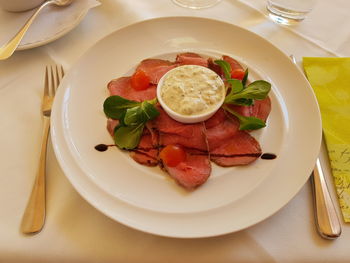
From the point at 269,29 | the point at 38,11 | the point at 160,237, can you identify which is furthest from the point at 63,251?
the point at 269,29

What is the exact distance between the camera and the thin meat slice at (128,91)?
131cm

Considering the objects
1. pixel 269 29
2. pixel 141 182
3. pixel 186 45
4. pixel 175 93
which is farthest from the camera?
pixel 269 29

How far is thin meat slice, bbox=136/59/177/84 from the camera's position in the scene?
1.35 m

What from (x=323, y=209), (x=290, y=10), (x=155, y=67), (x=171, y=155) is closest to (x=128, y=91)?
(x=155, y=67)

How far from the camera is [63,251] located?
947 mm

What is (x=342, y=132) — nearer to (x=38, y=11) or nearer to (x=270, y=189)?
(x=270, y=189)

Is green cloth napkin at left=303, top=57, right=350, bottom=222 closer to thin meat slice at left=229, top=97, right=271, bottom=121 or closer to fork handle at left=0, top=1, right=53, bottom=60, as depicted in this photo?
thin meat slice at left=229, top=97, right=271, bottom=121

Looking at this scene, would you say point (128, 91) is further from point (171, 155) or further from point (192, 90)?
point (171, 155)

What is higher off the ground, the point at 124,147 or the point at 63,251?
the point at 124,147

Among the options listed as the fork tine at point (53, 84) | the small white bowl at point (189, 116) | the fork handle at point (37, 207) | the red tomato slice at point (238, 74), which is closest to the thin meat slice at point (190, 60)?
the red tomato slice at point (238, 74)

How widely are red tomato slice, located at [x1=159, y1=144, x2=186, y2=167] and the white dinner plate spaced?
0.05 metres

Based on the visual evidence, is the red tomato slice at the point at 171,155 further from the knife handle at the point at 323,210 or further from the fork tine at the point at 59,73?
the fork tine at the point at 59,73

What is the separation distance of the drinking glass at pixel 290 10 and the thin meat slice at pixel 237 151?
3.07 ft

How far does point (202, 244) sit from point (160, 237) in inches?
5.3
